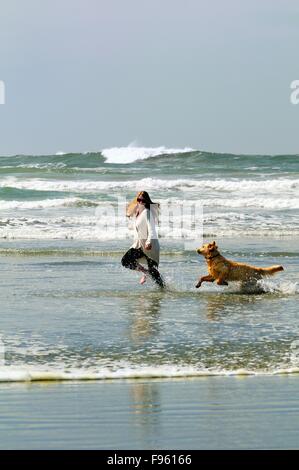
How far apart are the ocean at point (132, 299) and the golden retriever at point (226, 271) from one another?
189 mm

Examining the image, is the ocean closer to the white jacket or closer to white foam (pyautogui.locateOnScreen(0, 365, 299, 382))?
white foam (pyautogui.locateOnScreen(0, 365, 299, 382))

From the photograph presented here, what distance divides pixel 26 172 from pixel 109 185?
9275mm

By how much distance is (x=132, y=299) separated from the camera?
1214 centimetres

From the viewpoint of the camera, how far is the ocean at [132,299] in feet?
26.9

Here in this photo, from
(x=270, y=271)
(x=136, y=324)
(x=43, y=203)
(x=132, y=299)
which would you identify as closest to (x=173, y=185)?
(x=43, y=203)

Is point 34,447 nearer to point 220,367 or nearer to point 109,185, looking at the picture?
point 220,367

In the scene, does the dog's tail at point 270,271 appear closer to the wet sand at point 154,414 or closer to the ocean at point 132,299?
the ocean at point 132,299

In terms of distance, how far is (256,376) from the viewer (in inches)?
305

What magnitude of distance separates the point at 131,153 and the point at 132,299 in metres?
47.5

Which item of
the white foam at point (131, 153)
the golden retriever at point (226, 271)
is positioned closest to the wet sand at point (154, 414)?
the golden retriever at point (226, 271)

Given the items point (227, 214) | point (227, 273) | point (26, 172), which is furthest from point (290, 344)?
point (26, 172)

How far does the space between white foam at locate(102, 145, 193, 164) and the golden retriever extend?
4411cm

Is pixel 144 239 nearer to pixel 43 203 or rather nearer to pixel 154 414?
pixel 154 414

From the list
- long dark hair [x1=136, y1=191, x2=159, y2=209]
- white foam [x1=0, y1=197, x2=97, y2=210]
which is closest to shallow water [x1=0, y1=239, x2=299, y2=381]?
long dark hair [x1=136, y1=191, x2=159, y2=209]
